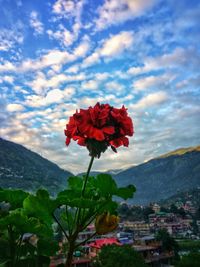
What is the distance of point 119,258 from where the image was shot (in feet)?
113

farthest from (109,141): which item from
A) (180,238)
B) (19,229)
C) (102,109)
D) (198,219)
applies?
(198,219)

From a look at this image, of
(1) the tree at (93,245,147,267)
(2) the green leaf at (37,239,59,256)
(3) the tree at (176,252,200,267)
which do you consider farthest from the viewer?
(3) the tree at (176,252,200,267)

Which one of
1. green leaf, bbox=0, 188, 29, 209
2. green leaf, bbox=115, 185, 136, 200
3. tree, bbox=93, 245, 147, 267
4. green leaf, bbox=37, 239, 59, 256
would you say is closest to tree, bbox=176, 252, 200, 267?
tree, bbox=93, 245, 147, 267

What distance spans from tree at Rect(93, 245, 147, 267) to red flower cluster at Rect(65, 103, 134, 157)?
34.1m

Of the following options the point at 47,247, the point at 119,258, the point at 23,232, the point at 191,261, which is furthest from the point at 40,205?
the point at 191,261

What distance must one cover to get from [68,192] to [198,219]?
154 metres

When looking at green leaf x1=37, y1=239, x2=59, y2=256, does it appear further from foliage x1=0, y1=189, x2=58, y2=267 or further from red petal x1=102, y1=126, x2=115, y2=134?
red petal x1=102, y1=126, x2=115, y2=134

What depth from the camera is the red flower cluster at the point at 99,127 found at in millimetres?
2004

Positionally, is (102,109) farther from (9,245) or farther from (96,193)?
(9,245)

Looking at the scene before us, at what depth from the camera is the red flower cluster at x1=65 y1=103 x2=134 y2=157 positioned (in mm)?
2004

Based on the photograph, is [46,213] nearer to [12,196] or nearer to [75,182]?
[12,196]

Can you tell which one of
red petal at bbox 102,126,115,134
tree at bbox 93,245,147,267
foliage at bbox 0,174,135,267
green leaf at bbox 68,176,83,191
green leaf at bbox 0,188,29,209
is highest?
red petal at bbox 102,126,115,134

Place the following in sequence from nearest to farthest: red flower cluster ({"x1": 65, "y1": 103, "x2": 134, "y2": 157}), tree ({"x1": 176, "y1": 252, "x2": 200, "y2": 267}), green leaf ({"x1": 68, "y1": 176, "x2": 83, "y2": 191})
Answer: red flower cluster ({"x1": 65, "y1": 103, "x2": 134, "y2": 157}) → green leaf ({"x1": 68, "y1": 176, "x2": 83, "y2": 191}) → tree ({"x1": 176, "y1": 252, "x2": 200, "y2": 267})

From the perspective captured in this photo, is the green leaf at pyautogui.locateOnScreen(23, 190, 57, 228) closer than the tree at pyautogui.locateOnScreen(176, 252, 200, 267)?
Yes
